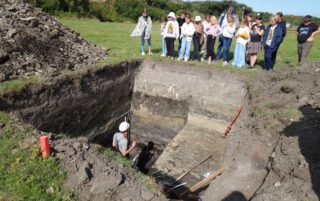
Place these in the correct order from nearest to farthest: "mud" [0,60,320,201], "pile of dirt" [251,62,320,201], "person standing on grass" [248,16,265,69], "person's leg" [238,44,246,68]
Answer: "pile of dirt" [251,62,320,201] → "mud" [0,60,320,201] → "person standing on grass" [248,16,265,69] → "person's leg" [238,44,246,68]

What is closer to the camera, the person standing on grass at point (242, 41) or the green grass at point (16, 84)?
the green grass at point (16, 84)

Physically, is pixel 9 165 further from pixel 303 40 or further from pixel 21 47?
pixel 303 40

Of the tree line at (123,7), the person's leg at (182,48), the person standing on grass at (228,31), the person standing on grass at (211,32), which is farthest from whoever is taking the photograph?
the tree line at (123,7)

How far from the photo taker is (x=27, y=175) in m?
4.65

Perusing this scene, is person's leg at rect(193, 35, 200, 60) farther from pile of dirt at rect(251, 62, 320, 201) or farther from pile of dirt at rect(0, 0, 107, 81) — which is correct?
pile of dirt at rect(0, 0, 107, 81)

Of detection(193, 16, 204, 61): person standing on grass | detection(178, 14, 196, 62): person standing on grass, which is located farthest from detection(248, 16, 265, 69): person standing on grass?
detection(178, 14, 196, 62): person standing on grass

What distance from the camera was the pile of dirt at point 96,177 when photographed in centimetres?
458

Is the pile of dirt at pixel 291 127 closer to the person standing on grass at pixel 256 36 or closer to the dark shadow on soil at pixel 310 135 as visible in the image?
the dark shadow on soil at pixel 310 135

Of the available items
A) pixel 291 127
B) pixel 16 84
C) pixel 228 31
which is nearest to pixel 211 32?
pixel 228 31

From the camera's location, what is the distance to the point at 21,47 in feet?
30.1

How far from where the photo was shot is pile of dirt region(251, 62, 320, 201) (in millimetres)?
5480

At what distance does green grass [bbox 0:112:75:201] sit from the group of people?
305 inches

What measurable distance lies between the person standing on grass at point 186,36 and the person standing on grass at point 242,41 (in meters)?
1.61

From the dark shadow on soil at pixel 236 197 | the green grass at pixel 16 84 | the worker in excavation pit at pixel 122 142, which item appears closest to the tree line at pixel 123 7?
the green grass at pixel 16 84
